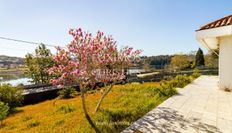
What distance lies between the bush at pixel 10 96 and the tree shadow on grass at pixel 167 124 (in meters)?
7.29

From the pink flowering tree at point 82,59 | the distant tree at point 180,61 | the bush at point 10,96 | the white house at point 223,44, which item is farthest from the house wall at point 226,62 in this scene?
the distant tree at point 180,61

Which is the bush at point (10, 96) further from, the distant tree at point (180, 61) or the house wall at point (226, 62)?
the distant tree at point (180, 61)

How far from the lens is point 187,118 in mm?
4645

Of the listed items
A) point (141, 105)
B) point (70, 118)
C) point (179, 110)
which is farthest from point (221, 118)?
point (70, 118)

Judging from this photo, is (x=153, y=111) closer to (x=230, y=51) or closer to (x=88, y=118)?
(x=88, y=118)

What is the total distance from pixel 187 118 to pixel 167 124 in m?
0.77

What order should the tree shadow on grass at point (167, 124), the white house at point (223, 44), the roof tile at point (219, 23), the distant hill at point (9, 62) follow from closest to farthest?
the tree shadow on grass at point (167, 124) < the roof tile at point (219, 23) < the white house at point (223, 44) < the distant hill at point (9, 62)

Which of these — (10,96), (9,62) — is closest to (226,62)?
(10,96)

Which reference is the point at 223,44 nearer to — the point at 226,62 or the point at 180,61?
the point at 226,62

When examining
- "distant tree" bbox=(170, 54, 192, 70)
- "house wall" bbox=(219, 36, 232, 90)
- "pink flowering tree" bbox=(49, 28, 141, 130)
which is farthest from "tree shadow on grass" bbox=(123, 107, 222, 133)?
"distant tree" bbox=(170, 54, 192, 70)

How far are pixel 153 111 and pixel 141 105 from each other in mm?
620

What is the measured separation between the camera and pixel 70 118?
5031 millimetres

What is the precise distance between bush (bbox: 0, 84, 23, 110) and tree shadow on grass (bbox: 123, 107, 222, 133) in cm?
729

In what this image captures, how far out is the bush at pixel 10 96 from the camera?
29.0ft
